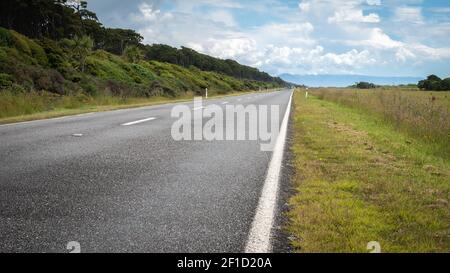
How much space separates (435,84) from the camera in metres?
53.0

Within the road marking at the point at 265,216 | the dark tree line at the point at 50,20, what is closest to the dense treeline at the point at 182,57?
the dark tree line at the point at 50,20

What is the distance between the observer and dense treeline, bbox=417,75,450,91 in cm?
4928

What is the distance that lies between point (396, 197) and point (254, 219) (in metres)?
1.88

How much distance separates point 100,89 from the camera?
26.3m

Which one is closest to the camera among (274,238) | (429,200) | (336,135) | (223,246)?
(223,246)

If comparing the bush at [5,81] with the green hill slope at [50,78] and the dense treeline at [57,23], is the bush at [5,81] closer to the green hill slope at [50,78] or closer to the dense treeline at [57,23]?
the green hill slope at [50,78]

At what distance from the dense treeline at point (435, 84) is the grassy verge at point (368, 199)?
48084 mm

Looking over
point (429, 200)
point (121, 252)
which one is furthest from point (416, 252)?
point (121, 252)

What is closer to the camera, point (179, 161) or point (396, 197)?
point (396, 197)

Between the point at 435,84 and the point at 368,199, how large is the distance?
185ft

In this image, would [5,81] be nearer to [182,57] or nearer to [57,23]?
[57,23]

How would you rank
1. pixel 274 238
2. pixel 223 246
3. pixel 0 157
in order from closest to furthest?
1. pixel 223 246
2. pixel 274 238
3. pixel 0 157

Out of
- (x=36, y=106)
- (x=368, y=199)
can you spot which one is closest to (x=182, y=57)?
(x=36, y=106)
